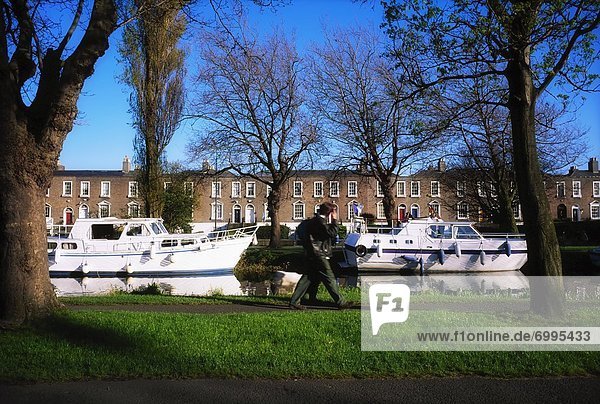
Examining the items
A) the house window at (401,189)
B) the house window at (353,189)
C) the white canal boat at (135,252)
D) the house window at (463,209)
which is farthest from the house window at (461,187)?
the white canal boat at (135,252)

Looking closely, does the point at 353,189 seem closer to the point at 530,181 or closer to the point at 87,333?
the point at 530,181

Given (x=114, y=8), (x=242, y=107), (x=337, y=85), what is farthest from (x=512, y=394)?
(x=242, y=107)

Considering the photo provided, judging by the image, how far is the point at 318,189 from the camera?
6819cm

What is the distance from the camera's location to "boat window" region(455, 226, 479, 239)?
2867 cm

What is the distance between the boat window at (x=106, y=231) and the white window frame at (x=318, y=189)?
3984 centimetres

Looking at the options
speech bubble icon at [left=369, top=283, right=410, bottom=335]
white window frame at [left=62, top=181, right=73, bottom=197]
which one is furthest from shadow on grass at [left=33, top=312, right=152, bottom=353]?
white window frame at [left=62, top=181, right=73, bottom=197]

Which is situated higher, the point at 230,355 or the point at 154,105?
the point at 154,105

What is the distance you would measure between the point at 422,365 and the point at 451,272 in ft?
74.2

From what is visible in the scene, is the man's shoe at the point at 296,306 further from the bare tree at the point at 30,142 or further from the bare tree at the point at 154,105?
the bare tree at the point at 154,105

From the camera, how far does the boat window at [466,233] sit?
2867 cm

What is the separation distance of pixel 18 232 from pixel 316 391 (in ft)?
17.9

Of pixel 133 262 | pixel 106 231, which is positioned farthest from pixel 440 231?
pixel 106 231

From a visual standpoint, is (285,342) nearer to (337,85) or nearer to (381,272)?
(381,272)

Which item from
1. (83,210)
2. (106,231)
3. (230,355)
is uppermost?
(83,210)
